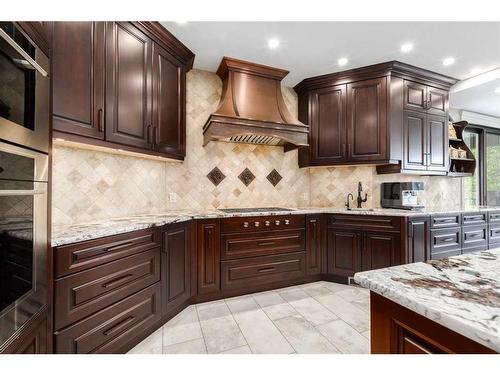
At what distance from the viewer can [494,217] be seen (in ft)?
10.2

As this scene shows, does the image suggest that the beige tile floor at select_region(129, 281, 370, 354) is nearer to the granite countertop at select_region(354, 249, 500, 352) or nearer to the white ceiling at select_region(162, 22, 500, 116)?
the granite countertop at select_region(354, 249, 500, 352)

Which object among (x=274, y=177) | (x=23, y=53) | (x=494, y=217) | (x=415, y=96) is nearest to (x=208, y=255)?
(x=274, y=177)

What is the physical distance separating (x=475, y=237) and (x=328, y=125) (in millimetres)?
2356

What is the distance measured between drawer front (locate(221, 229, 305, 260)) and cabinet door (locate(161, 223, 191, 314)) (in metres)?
0.40

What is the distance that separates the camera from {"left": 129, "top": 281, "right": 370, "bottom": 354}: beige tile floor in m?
1.67

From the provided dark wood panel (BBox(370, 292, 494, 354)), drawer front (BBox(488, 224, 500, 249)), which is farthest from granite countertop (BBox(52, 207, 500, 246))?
dark wood panel (BBox(370, 292, 494, 354))

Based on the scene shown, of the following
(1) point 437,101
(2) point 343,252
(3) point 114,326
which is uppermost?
(1) point 437,101

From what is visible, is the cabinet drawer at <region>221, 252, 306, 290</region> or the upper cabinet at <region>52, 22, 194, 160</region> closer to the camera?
the upper cabinet at <region>52, 22, 194, 160</region>

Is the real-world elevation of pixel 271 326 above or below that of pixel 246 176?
below

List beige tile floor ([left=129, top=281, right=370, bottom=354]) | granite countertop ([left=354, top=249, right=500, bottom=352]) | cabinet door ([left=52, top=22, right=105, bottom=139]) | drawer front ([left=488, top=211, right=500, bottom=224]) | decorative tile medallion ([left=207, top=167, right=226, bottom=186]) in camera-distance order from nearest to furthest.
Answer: granite countertop ([left=354, top=249, right=500, bottom=352])
cabinet door ([left=52, top=22, right=105, bottom=139])
beige tile floor ([left=129, top=281, right=370, bottom=354])
decorative tile medallion ([left=207, top=167, right=226, bottom=186])
drawer front ([left=488, top=211, right=500, bottom=224])

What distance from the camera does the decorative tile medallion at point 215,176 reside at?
293 cm

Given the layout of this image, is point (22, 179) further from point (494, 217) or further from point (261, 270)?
point (494, 217)

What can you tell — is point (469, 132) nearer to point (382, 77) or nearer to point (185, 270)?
point (382, 77)
